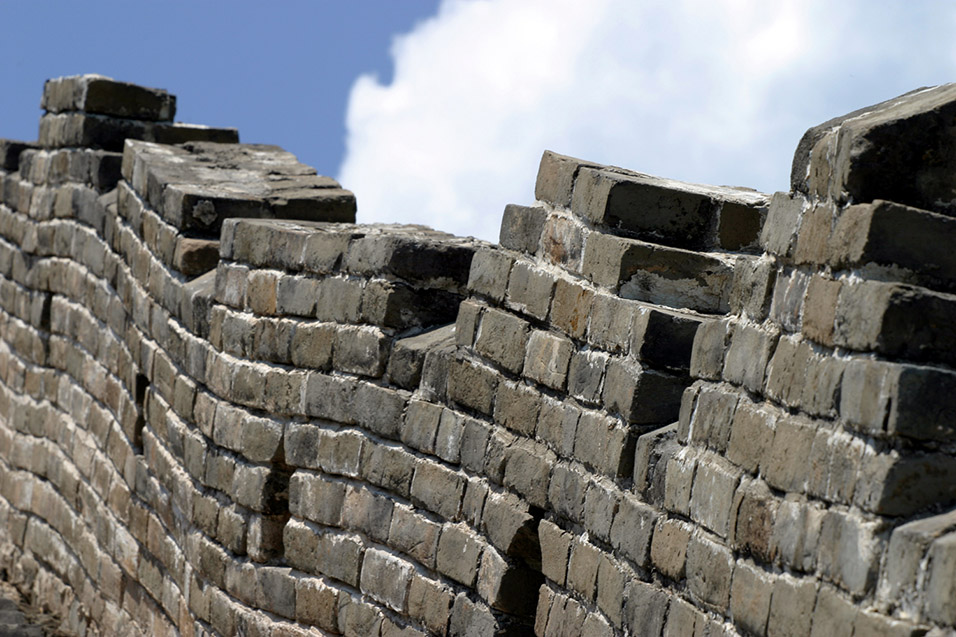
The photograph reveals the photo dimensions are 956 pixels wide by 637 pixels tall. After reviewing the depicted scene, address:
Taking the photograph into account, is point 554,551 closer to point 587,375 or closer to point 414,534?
point 587,375

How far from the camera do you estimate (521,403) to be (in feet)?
14.3

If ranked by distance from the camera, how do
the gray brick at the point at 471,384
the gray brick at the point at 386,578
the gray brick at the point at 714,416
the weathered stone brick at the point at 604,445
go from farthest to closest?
the gray brick at the point at 386,578 < the gray brick at the point at 471,384 < the weathered stone brick at the point at 604,445 < the gray brick at the point at 714,416

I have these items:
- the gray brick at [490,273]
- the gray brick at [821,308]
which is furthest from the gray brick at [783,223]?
the gray brick at [490,273]

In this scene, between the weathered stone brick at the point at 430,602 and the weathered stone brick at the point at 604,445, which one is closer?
the weathered stone brick at the point at 604,445

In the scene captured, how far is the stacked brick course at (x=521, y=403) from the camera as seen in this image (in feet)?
9.43

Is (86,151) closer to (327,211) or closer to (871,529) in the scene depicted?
(327,211)

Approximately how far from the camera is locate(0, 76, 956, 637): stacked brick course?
2873 millimetres

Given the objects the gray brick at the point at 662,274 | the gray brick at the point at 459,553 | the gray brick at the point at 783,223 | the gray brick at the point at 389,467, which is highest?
the gray brick at the point at 783,223

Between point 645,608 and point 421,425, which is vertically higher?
point 421,425

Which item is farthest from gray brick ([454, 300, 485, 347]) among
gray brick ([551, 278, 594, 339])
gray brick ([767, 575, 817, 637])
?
gray brick ([767, 575, 817, 637])

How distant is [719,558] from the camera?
3.33m

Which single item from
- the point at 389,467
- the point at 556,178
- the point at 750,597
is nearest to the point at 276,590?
the point at 389,467

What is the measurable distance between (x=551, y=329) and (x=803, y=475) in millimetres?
1414

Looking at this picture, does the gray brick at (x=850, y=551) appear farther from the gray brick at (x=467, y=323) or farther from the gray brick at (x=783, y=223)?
the gray brick at (x=467, y=323)
